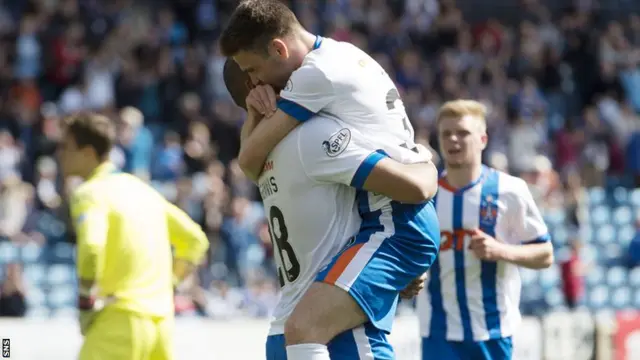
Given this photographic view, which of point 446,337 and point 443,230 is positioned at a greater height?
point 443,230

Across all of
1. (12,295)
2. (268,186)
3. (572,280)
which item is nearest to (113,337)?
(268,186)

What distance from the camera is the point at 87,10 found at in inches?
745

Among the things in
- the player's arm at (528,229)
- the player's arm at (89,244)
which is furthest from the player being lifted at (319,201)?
the player's arm at (528,229)

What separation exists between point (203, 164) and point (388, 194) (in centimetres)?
1127

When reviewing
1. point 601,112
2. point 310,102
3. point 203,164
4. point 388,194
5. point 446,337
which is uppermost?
point 601,112

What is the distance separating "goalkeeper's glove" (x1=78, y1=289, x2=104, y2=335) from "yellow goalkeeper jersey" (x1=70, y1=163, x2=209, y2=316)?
0.07 meters

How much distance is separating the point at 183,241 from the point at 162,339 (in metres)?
0.65

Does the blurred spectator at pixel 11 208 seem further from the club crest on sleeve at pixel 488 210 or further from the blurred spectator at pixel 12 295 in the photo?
the club crest on sleeve at pixel 488 210

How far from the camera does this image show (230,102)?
57.9ft

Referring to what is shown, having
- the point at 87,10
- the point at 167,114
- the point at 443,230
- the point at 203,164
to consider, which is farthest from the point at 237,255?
the point at 443,230

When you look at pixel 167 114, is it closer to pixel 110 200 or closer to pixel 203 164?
pixel 203 164

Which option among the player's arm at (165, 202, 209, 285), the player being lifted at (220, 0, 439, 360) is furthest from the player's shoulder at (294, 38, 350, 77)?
the player's arm at (165, 202, 209, 285)

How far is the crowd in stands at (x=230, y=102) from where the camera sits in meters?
14.4

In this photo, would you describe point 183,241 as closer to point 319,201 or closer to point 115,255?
point 115,255
